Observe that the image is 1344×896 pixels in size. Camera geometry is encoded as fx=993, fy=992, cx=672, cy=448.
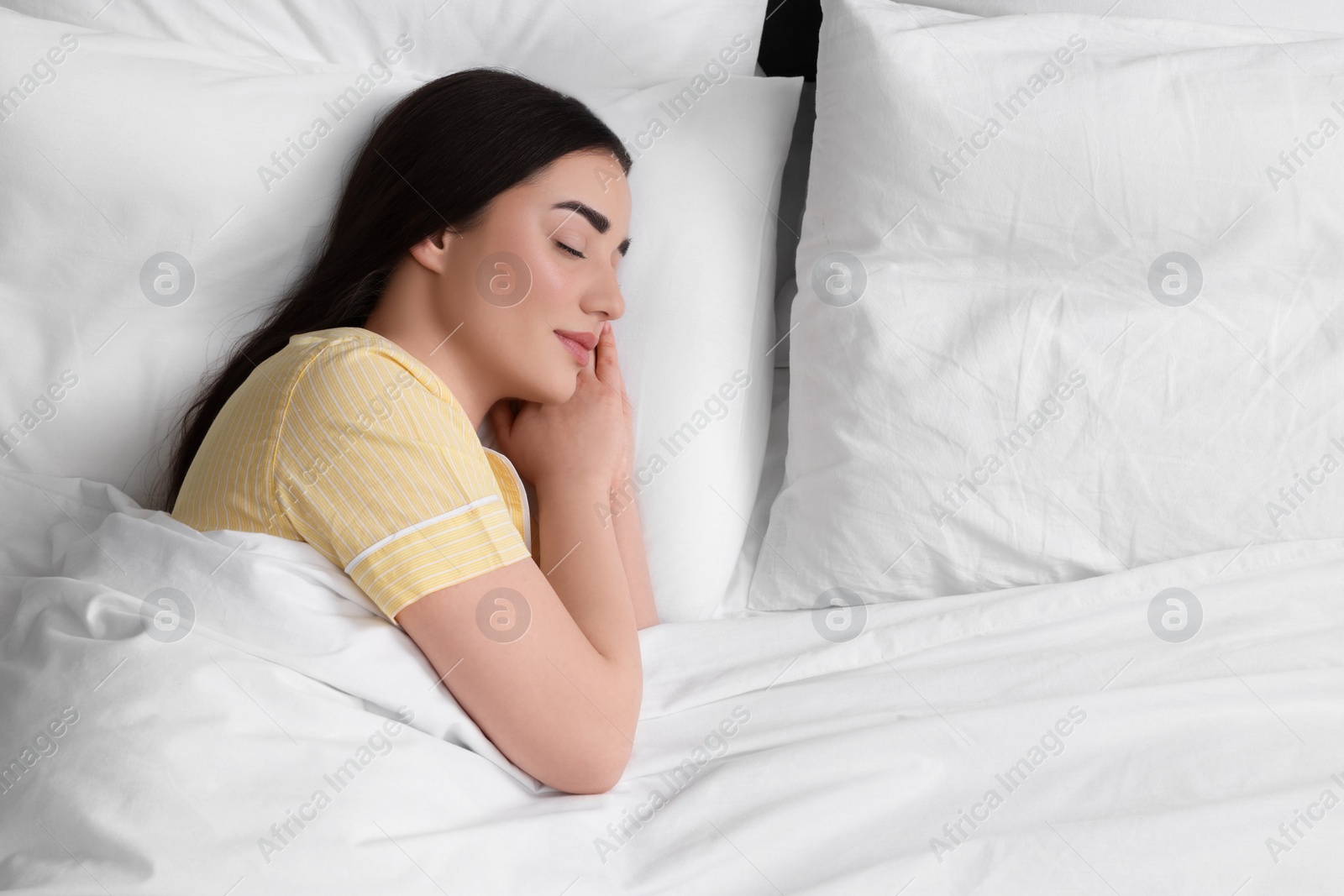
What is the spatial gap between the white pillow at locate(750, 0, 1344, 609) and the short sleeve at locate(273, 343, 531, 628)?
464 mm

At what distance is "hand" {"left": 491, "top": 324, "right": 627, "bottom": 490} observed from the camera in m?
1.21

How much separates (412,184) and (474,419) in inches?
11.7

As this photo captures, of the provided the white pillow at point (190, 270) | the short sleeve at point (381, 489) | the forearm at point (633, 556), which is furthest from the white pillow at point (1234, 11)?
the short sleeve at point (381, 489)

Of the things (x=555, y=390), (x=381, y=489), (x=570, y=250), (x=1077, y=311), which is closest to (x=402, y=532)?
(x=381, y=489)

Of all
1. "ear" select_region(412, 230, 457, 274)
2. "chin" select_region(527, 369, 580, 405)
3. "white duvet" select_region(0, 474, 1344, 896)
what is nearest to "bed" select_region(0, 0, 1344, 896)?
"white duvet" select_region(0, 474, 1344, 896)

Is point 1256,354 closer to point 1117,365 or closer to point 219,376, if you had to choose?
point 1117,365

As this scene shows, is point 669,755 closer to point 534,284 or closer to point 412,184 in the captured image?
point 534,284

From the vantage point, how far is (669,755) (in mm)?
1047

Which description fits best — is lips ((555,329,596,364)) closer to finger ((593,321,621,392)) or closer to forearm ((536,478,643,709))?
finger ((593,321,621,392))

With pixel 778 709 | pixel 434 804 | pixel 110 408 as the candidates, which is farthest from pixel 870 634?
pixel 110 408

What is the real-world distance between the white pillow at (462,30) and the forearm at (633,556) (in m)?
0.65

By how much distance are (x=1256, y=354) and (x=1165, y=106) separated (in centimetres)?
30

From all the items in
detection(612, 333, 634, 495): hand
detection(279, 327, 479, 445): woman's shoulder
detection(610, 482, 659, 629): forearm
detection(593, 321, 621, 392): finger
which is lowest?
detection(610, 482, 659, 629): forearm

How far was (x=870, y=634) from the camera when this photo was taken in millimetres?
1150
